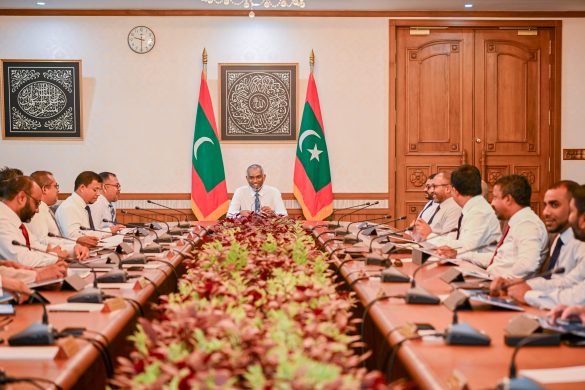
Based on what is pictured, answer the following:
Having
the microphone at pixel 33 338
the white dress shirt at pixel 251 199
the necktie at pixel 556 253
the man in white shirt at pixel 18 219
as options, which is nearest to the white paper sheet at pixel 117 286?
the man in white shirt at pixel 18 219

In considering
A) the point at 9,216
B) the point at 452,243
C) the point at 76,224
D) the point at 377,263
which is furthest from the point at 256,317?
the point at 76,224

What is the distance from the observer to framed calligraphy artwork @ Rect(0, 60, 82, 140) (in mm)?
7660

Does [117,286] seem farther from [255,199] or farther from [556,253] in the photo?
[255,199]

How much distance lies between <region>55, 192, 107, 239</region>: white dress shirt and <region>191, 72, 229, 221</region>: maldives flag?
6.05ft

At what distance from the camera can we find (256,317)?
1.90 m

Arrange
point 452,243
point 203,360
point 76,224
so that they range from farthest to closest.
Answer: point 76,224, point 452,243, point 203,360

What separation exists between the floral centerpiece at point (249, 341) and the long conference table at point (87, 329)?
16 cm

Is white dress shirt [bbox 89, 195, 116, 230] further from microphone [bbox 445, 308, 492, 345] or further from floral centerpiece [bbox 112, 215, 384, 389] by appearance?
microphone [bbox 445, 308, 492, 345]

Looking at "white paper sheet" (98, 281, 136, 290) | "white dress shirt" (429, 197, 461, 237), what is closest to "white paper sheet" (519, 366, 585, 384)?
"white paper sheet" (98, 281, 136, 290)

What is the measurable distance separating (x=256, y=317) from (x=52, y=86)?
21.3ft

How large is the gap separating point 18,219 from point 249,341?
2.77m

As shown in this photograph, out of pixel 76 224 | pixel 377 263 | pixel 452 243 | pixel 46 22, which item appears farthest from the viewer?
Answer: pixel 46 22

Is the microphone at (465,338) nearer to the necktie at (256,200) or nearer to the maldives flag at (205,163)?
the necktie at (256,200)

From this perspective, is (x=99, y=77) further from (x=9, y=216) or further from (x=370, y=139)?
(x=9, y=216)
